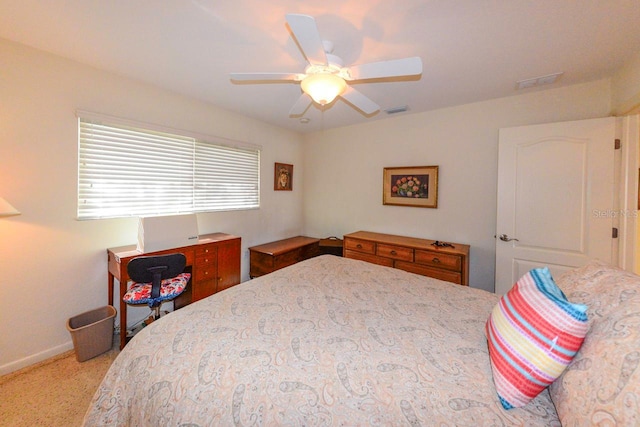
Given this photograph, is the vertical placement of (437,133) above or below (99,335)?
above

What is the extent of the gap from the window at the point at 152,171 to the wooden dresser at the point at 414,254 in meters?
1.83

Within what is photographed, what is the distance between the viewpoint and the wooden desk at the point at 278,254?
3287 mm

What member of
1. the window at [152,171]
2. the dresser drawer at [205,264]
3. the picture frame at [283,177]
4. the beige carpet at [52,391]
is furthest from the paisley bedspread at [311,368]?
the picture frame at [283,177]

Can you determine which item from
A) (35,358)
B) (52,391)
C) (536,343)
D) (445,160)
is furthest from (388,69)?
(35,358)

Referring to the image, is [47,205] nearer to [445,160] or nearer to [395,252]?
[395,252]

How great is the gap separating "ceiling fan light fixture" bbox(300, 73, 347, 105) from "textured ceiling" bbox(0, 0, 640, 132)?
352 millimetres

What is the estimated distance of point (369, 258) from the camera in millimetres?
3129

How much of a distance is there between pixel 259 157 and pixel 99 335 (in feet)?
8.73

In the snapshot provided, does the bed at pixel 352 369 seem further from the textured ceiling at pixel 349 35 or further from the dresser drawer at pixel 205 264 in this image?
the textured ceiling at pixel 349 35

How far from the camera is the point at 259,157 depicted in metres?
3.63

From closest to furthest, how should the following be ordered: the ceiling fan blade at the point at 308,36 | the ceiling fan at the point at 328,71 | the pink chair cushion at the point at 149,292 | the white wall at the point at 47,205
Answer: the ceiling fan blade at the point at 308,36, the ceiling fan at the point at 328,71, the white wall at the point at 47,205, the pink chair cushion at the point at 149,292

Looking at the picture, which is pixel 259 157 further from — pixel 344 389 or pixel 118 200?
pixel 344 389

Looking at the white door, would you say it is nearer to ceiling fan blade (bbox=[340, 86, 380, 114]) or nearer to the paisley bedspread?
the paisley bedspread

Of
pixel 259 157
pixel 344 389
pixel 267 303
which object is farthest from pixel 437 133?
pixel 344 389
